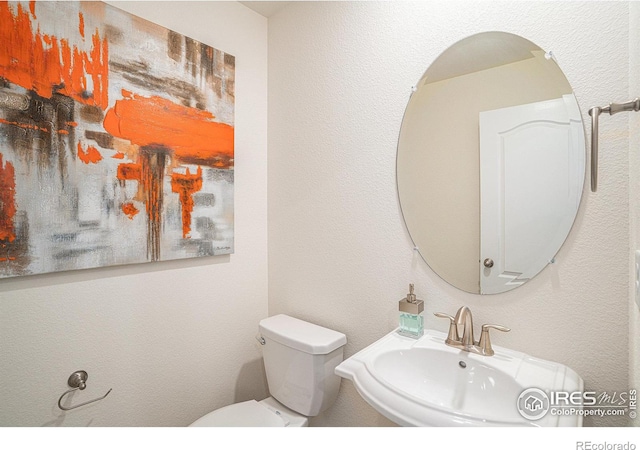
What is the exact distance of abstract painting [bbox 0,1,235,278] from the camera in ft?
3.29

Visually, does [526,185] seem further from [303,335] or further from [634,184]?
[303,335]

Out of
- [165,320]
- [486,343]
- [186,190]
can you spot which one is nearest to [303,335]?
[165,320]

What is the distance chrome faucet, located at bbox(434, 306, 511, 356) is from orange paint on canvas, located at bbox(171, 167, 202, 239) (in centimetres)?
108

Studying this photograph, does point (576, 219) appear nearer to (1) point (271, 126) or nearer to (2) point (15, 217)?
(1) point (271, 126)

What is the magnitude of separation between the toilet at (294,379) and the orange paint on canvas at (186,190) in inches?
23.1

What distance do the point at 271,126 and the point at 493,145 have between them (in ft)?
3.63

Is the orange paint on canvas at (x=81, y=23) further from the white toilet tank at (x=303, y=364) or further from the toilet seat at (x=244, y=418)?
the toilet seat at (x=244, y=418)

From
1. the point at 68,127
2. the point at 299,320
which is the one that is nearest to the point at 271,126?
the point at 68,127

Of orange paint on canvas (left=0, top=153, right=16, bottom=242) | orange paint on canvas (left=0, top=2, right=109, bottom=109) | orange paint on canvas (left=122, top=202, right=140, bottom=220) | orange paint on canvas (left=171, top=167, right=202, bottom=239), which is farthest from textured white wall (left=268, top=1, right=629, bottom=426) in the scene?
orange paint on canvas (left=0, top=153, right=16, bottom=242)

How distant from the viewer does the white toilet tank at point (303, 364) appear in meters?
1.29

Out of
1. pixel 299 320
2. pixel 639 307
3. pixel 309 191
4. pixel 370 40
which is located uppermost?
pixel 370 40

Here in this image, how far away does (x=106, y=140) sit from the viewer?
117 cm

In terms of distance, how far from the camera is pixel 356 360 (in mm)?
965

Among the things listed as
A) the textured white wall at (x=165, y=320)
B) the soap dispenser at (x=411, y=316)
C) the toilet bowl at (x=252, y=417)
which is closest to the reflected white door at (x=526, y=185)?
the soap dispenser at (x=411, y=316)
